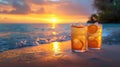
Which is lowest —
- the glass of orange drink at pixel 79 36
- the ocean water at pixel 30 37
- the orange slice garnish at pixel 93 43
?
the ocean water at pixel 30 37

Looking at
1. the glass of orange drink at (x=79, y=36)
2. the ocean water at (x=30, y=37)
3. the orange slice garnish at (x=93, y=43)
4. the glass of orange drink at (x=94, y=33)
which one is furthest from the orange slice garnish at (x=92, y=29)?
the ocean water at (x=30, y=37)

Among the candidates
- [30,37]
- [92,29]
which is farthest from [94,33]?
[30,37]

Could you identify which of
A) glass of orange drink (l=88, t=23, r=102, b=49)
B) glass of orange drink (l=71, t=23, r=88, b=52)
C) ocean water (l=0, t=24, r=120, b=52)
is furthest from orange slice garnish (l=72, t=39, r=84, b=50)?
ocean water (l=0, t=24, r=120, b=52)

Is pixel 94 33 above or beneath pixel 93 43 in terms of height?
above

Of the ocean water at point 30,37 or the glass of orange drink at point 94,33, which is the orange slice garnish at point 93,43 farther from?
the ocean water at point 30,37

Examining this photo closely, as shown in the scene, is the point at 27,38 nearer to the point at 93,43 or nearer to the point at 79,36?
the point at 93,43

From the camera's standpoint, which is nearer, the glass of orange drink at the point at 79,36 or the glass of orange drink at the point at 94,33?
the glass of orange drink at the point at 79,36

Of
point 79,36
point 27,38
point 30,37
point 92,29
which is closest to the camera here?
point 79,36

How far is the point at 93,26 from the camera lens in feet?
11.2

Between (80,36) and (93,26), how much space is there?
31cm

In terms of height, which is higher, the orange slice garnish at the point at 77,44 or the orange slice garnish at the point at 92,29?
the orange slice garnish at the point at 92,29

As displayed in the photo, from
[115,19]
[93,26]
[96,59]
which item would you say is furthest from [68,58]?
[115,19]

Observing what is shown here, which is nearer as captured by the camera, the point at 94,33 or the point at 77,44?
the point at 77,44

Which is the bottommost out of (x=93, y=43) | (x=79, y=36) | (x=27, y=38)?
(x=27, y=38)
